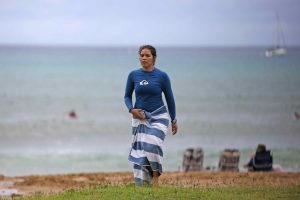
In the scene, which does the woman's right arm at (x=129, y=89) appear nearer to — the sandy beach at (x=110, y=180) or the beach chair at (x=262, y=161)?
the sandy beach at (x=110, y=180)

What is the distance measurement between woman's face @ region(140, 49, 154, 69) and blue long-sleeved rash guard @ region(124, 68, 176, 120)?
0.37 ft

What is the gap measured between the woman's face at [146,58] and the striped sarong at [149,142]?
643 millimetres

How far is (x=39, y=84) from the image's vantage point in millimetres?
76188

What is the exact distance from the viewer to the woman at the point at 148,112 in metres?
11.4

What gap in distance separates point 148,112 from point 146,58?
0.74 metres

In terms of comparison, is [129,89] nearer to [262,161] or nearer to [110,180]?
[110,180]

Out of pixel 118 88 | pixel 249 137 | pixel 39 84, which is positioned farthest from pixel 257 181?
pixel 39 84

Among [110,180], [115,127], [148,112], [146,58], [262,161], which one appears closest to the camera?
[146,58]

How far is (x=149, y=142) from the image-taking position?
11516mm

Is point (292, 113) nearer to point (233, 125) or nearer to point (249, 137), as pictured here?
point (233, 125)

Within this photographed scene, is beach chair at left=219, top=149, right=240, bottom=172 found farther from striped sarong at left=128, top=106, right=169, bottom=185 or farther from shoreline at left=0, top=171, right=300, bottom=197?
striped sarong at left=128, top=106, right=169, bottom=185

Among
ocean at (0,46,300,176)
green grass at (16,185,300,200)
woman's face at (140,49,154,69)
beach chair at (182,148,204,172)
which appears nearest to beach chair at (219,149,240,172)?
beach chair at (182,148,204,172)

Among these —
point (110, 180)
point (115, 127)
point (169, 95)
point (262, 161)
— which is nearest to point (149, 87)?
point (169, 95)

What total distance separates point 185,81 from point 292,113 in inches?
1440
